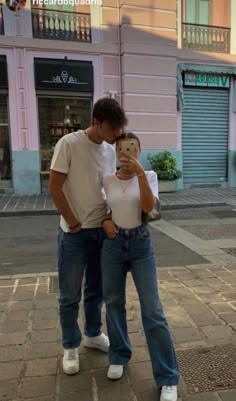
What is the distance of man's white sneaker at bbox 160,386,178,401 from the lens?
2.42 metres

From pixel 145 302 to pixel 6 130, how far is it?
11.2 m

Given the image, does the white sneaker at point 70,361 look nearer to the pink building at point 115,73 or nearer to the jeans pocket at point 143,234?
the jeans pocket at point 143,234

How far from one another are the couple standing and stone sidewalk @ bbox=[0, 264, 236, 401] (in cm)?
15

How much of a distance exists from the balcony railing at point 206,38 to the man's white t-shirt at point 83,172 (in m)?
12.7

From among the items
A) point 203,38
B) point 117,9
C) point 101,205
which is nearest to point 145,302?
point 101,205

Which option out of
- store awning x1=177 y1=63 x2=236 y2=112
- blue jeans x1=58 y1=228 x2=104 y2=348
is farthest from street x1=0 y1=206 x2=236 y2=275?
store awning x1=177 y1=63 x2=236 y2=112

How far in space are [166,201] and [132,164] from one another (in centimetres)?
933

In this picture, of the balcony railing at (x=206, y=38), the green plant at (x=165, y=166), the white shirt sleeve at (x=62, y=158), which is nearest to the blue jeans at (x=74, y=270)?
the white shirt sleeve at (x=62, y=158)

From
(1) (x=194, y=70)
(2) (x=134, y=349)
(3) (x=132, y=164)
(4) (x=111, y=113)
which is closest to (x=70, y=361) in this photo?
(2) (x=134, y=349)

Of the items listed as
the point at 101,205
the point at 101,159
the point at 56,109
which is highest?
the point at 56,109

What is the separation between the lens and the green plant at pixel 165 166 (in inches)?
509

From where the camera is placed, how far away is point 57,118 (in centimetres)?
1325

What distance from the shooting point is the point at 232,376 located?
2744 mm

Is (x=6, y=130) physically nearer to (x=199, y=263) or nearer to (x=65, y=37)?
(x=65, y=37)
